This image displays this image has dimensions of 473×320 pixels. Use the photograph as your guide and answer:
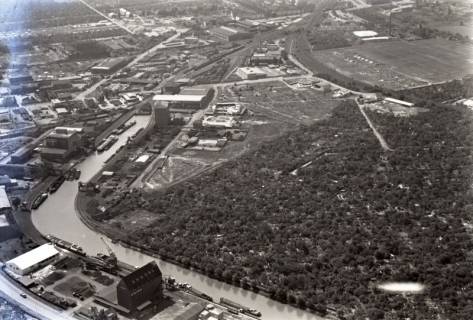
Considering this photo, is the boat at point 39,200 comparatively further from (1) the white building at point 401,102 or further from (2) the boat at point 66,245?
(1) the white building at point 401,102

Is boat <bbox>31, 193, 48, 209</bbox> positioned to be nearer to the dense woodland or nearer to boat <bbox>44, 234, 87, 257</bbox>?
boat <bbox>44, 234, 87, 257</bbox>

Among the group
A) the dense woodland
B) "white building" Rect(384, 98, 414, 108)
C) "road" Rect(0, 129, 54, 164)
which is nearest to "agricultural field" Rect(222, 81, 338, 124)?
"white building" Rect(384, 98, 414, 108)

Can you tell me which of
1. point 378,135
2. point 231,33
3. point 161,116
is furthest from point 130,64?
point 378,135

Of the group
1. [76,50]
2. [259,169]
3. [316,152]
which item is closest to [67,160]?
[259,169]

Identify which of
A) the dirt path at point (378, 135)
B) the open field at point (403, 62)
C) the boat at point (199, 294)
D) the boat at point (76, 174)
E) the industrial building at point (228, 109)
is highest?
the open field at point (403, 62)

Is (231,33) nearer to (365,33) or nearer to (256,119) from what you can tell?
(365,33)

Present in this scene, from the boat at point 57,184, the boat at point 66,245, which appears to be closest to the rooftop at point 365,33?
the boat at point 57,184
